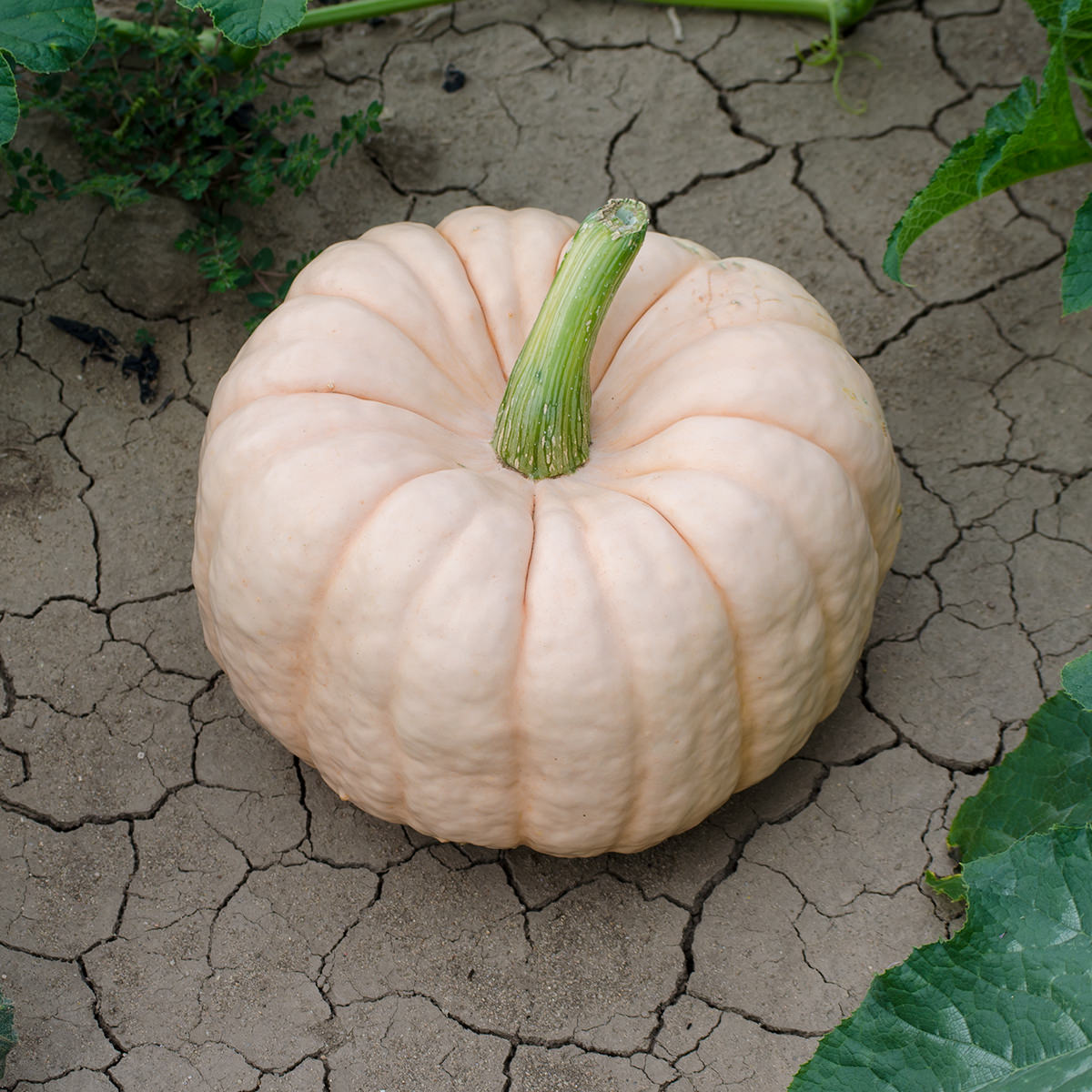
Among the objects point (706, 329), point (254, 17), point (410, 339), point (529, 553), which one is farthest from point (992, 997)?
point (254, 17)

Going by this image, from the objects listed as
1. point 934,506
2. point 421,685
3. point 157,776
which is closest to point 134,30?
point 157,776

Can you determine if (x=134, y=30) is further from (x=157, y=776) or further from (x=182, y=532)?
(x=157, y=776)

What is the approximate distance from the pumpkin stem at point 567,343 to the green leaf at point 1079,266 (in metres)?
0.86

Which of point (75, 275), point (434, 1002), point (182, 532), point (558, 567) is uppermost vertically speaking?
point (558, 567)

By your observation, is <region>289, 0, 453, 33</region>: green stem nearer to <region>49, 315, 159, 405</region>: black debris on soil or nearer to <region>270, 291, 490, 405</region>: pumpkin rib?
<region>49, 315, 159, 405</region>: black debris on soil

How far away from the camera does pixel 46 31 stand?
97.8 inches

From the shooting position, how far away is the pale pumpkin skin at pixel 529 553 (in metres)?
2.17

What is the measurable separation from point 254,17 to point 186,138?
1.03 m

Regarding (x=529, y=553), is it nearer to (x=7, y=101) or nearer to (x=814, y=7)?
(x=7, y=101)

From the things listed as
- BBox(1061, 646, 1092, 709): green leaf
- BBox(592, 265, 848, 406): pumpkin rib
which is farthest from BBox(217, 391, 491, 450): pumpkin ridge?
BBox(1061, 646, 1092, 709): green leaf

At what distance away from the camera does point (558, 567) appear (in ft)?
7.13

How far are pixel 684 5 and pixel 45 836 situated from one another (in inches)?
118

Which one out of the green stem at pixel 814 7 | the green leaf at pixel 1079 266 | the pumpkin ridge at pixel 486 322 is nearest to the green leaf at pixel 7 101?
the pumpkin ridge at pixel 486 322

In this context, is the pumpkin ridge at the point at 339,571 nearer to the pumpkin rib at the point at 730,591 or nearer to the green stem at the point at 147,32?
the pumpkin rib at the point at 730,591
